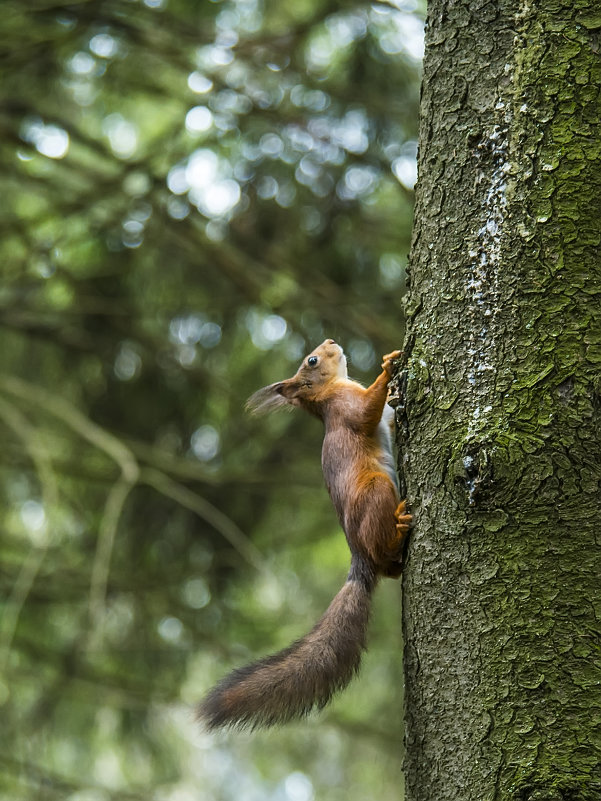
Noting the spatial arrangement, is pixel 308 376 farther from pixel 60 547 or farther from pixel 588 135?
pixel 60 547

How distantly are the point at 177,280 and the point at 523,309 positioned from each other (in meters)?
3.23

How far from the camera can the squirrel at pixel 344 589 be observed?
1938 mm

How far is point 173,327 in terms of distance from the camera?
4.61 m

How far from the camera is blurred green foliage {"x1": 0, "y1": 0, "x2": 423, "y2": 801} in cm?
396

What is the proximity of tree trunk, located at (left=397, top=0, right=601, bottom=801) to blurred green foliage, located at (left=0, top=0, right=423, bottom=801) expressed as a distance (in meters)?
1.98

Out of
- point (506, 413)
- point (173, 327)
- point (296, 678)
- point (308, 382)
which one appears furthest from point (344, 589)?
point (173, 327)

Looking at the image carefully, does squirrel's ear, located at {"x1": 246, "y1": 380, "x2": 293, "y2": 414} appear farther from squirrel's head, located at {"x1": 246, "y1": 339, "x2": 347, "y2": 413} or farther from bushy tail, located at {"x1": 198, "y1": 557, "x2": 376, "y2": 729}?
bushy tail, located at {"x1": 198, "y1": 557, "x2": 376, "y2": 729}

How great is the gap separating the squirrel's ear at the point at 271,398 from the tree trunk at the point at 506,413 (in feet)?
4.30

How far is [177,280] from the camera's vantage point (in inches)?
183

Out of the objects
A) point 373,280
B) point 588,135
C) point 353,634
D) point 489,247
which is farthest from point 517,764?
point 373,280

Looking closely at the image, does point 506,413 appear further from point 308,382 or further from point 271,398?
point 271,398

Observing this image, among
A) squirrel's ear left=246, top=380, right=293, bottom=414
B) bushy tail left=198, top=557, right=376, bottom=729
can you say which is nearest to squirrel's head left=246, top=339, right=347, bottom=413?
squirrel's ear left=246, top=380, right=293, bottom=414

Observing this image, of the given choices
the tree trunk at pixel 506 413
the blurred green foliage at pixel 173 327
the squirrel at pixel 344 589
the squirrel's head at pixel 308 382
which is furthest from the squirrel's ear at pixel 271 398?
the tree trunk at pixel 506 413

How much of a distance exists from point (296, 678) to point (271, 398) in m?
1.28
